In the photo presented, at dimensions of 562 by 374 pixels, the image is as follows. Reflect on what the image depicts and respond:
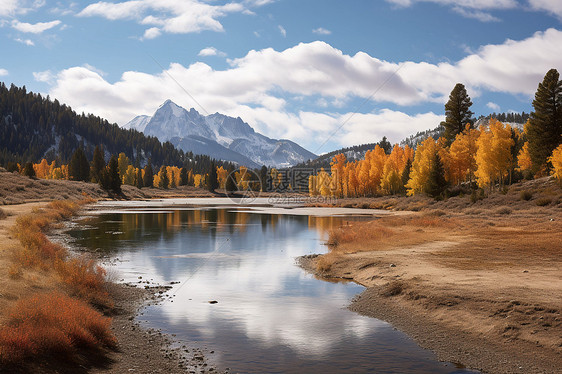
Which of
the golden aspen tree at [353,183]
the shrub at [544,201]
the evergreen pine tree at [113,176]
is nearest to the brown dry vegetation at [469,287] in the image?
the shrub at [544,201]

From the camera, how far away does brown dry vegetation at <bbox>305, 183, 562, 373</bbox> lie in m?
13.2

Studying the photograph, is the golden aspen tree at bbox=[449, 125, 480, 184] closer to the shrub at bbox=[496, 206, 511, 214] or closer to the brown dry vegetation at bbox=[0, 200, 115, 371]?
the shrub at bbox=[496, 206, 511, 214]

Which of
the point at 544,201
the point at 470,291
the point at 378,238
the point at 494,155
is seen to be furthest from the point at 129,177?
the point at 470,291

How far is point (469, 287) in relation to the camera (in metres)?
18.3

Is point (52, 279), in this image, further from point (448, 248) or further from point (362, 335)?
point (448, 248)

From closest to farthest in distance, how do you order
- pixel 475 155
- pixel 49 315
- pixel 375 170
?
pixel 49 315, pixel 475 155, pixel 375 170

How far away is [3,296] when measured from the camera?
49.0 ft

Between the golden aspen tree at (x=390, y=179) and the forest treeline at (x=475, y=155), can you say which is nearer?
the forest treeline at (x=475, y=155)

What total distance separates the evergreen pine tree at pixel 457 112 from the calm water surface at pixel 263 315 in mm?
67220

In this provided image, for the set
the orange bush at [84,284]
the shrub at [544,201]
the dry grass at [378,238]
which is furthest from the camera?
the shrub at [544,201]

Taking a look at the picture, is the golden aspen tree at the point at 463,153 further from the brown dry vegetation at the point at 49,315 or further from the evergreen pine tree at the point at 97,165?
the evergreen pine tree at the point at 97,165

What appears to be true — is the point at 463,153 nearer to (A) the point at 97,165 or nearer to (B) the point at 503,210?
(B) the point at 503,210

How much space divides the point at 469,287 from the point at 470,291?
770 millimetres

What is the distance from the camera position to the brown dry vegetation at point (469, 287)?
1316 cm
